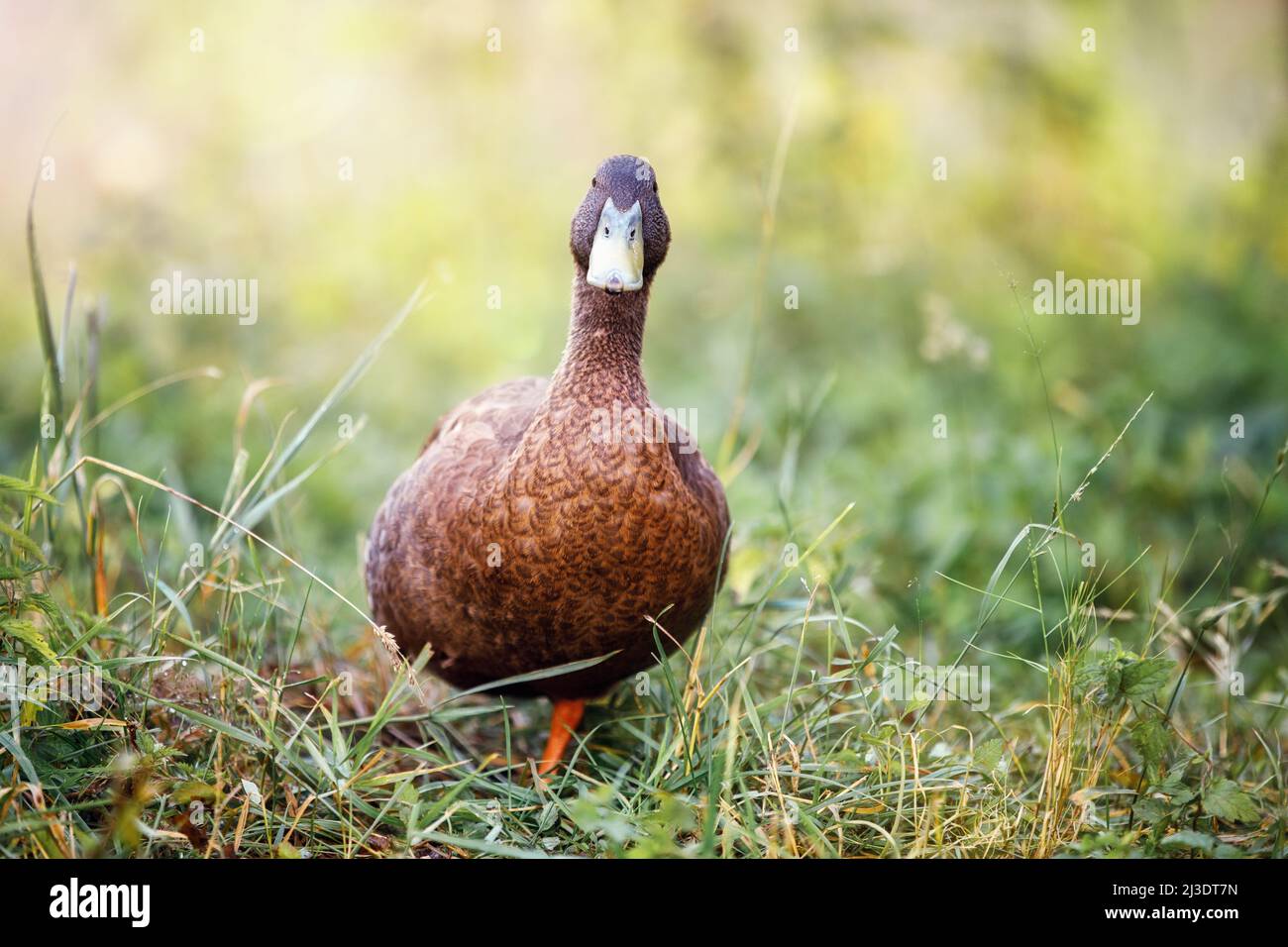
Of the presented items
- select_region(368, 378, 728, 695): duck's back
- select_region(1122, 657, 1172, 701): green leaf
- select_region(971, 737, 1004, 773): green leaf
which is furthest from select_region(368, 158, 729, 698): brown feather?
select_region(1122, 657, 1172, 701): green leaf

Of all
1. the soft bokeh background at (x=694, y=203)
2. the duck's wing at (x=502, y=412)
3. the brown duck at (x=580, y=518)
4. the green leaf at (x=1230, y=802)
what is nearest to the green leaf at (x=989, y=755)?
the green leaf at (x=1230, y=802)

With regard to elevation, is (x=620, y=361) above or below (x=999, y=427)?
above

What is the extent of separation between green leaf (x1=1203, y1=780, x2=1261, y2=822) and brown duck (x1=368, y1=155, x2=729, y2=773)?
1.19 m

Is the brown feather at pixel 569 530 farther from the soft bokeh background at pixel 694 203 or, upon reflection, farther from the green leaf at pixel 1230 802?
the soft bokeh background at pixel 694 203

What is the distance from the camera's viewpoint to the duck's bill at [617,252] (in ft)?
8.27

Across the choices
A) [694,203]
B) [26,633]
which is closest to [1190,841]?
[26,633]

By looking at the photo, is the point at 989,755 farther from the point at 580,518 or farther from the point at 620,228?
the point at 620,228

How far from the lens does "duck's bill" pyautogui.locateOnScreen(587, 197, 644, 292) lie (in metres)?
2.52

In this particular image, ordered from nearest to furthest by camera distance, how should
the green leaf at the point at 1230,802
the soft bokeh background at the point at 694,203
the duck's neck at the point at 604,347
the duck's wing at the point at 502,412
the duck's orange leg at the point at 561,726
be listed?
1. the green leaf at the point at 1230,802
2. the duck's neck at the point at 604,347
3. the duck's wing at the point at 502,412
4. the duck's orange leg at the point at 561,726
5. the soft bokeh background at the point at 694,203

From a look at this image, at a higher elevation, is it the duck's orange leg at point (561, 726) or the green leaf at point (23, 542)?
the green leaf at point (23, 542)

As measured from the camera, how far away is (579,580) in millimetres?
2541
